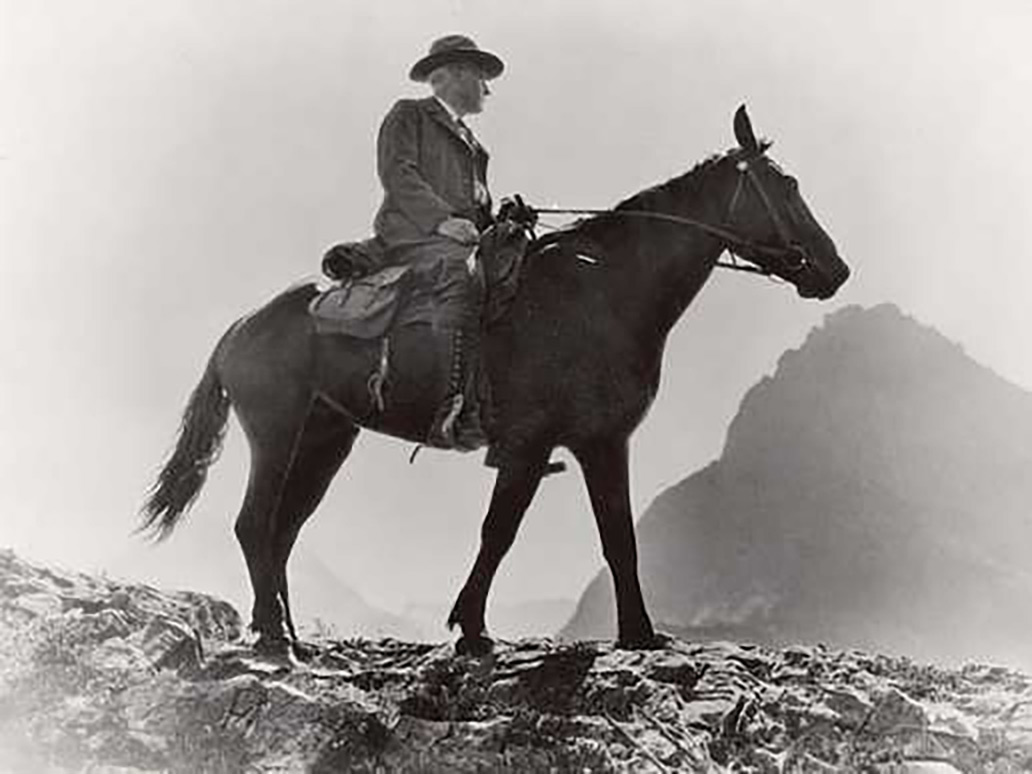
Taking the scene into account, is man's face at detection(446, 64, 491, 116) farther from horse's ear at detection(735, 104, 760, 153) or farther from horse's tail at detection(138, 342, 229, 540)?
horse's tail at detection(138, 342, 229, 540)

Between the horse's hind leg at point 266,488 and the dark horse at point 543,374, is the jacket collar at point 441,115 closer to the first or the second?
the dark horse at point 543,374

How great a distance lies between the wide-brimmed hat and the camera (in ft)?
20.9

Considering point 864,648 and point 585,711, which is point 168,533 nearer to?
point 585,711

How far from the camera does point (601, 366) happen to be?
19.7 ft

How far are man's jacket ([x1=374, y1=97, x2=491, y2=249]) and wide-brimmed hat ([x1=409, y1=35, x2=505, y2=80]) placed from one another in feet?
0.50

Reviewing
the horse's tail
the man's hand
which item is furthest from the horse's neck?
the horse's tail

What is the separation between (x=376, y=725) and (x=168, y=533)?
1.62 m

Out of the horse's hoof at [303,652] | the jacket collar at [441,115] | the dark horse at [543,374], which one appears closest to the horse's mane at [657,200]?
the dark horse at [543,374]

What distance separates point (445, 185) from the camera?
636cm

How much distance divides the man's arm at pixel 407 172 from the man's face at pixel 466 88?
0.73 ft

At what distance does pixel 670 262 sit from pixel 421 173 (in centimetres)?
113

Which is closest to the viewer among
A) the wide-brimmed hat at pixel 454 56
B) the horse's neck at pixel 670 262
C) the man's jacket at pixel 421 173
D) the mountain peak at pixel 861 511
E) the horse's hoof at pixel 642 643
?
the horse's hoof at pixel 642 643

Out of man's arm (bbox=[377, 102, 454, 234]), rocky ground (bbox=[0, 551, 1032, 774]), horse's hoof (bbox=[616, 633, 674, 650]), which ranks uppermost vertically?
man's arm (bbox=[377, 102, 454, 234])

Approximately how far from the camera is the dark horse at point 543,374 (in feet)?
19.5
